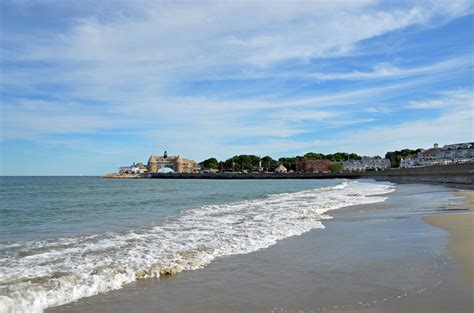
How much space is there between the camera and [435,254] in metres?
8.41

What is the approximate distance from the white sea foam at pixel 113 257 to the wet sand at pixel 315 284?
0.44 meters

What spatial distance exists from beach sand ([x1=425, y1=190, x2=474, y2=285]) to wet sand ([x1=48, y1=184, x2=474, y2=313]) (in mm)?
195

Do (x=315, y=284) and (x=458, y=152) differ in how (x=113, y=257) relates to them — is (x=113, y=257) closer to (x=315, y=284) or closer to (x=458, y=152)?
(x=315, y=284)

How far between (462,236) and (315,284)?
5.97 meters

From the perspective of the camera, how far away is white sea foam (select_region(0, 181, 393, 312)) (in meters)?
6.46

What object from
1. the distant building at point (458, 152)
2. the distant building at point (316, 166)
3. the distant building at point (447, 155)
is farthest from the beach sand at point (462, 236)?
the distant building at point (316, 166)

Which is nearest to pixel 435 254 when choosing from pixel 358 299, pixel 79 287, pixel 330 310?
pixel 358 299

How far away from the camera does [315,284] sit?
6508 millimetres

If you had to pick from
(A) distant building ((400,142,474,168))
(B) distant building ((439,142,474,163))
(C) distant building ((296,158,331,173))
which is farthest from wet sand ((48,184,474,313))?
(C) distant building ((296,158,331,173))

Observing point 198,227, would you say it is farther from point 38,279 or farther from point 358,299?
point 358,299

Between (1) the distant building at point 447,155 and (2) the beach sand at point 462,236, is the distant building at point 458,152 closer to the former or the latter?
(1) the distant building at point 447,155

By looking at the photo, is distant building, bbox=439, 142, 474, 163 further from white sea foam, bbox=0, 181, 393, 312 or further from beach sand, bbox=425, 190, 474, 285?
white sea foam, bbox=0, 181, 393, 312

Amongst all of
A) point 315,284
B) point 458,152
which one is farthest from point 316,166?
point 315,284

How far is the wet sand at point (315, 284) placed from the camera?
5514 mm
